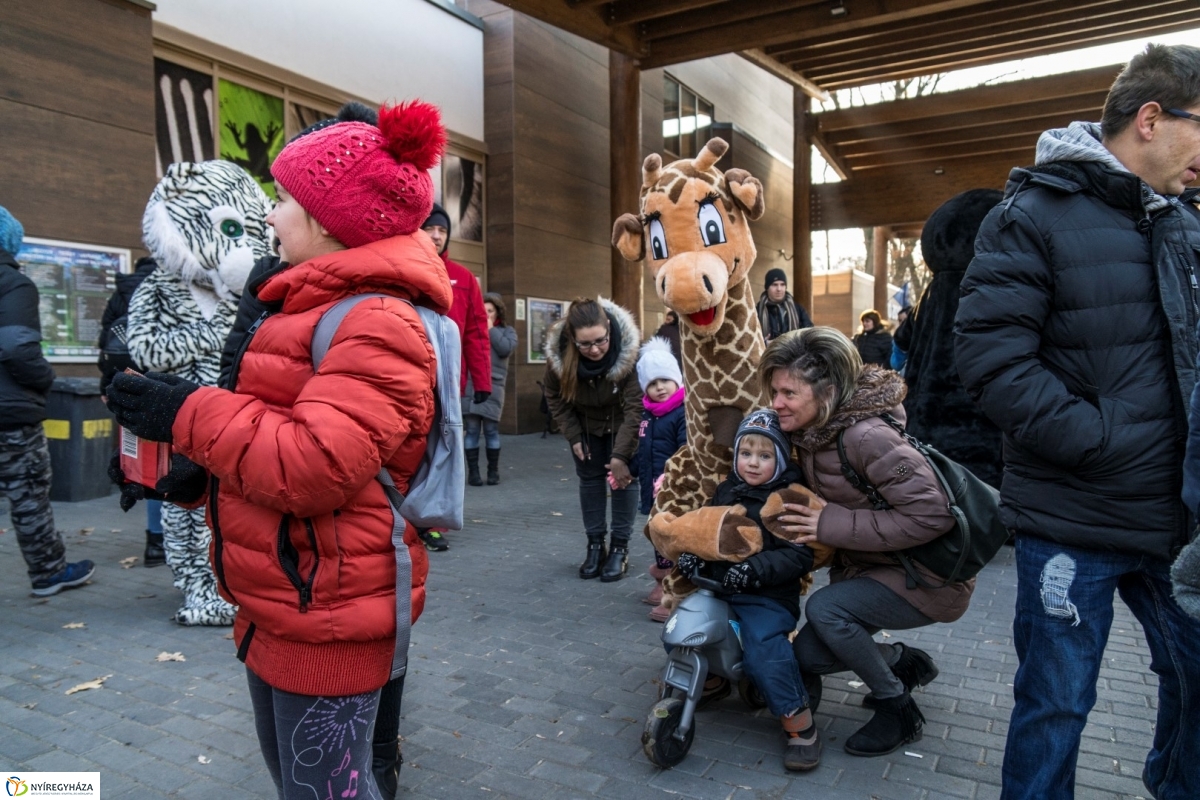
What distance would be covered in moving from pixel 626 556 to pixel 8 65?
21.9 ft

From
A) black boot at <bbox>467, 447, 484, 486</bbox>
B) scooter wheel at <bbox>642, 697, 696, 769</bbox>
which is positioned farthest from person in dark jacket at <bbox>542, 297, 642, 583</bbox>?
black boot at <bbox>467, 447, 484, 486</bbox>

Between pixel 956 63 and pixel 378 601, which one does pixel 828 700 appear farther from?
pixel 956 63

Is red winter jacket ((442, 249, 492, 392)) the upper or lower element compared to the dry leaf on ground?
upper

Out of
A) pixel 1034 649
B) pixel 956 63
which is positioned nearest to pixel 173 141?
pixel 1034 649

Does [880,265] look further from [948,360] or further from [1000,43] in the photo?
[948,360]

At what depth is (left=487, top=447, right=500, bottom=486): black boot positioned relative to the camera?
912 centimetres

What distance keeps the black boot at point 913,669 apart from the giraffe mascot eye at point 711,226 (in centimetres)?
186

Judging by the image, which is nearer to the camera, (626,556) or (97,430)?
(626,556)

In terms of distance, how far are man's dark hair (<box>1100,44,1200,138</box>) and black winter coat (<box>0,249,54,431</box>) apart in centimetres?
499

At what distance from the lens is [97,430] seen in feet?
25.5

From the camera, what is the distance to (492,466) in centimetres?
920

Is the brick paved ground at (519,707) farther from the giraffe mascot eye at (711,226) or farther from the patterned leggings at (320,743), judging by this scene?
the giraffe mascot eye at (711,226)

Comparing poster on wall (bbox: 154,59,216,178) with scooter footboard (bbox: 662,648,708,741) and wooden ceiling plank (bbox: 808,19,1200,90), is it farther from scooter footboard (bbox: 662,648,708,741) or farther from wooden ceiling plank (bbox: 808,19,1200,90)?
wooden ceiling plank (bbox: 808,19,1200,90)

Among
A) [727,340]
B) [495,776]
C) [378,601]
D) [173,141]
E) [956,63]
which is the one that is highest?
[956,63]
